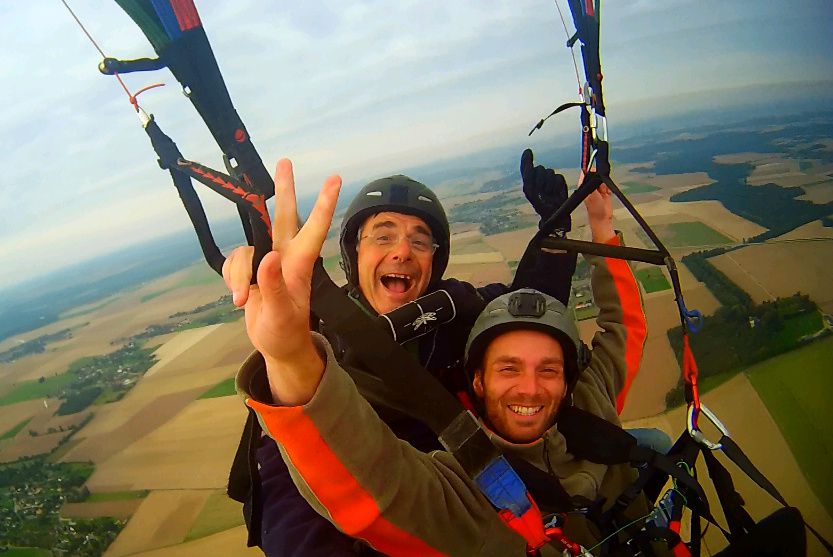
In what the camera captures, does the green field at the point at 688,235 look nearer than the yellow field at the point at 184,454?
No

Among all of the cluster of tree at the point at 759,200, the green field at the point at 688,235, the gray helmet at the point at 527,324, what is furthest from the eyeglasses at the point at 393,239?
the cluster of tree at the point at 759,200

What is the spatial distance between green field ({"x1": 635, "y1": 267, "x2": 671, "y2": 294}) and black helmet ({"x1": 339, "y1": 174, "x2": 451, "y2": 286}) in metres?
5.47

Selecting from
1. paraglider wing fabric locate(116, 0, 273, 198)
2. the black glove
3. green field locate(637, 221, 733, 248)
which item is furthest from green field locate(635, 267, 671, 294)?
paraglider wing fabric locate(116, 0, 273, 198)

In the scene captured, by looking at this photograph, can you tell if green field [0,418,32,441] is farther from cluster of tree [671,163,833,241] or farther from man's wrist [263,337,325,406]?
cluster of tree [671,163,833,241]

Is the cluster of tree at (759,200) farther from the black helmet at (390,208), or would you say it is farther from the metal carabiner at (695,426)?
the metal carabiner at (695,426)

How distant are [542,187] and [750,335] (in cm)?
463

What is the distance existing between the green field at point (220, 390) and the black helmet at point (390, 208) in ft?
23.8

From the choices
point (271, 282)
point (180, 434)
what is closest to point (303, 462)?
point (271, 282)

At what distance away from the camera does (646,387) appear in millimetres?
5035

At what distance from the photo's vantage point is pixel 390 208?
1991 millimetres

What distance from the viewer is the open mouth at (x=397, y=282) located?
1952 mm

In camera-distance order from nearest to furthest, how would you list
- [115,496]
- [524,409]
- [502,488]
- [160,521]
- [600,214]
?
[502,488]
[524,409]
[600,214]
[160,521]
[115,496]

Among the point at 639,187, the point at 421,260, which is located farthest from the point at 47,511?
the point at 639,187

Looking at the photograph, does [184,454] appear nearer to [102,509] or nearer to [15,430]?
[102,509]
